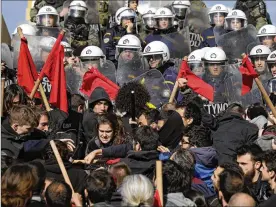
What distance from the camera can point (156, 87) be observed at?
48.3 feet

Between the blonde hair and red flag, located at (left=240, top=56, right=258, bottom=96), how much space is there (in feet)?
17.2

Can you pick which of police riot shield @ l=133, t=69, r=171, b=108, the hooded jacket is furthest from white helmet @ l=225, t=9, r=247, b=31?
the hooded jacket

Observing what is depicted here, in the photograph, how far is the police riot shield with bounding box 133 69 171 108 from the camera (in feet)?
48.2

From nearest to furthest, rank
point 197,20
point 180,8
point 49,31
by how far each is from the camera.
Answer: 1. point 49,31
2. point 197,20
3. point 180,8

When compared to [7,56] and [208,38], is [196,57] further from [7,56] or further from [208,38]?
[7,56]

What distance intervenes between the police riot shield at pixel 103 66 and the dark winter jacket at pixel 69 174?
19.1 feet

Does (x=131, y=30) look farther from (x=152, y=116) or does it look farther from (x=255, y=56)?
(x=152, y=116)

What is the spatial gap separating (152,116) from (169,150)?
104 cm

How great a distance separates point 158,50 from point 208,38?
116 inches

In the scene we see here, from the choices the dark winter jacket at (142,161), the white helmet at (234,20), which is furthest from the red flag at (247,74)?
the white helmet at (234,20)

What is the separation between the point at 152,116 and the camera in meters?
12.5

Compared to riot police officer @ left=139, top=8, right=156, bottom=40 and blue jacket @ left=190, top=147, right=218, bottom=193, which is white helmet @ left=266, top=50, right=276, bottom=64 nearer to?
riot police officer @ left=139, top=8, right=156, bottom=40

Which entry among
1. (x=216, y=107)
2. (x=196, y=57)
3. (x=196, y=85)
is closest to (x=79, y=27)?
(x=196, y=57)

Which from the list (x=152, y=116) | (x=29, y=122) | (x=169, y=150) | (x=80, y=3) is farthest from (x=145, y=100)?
(x=80, y=3)
